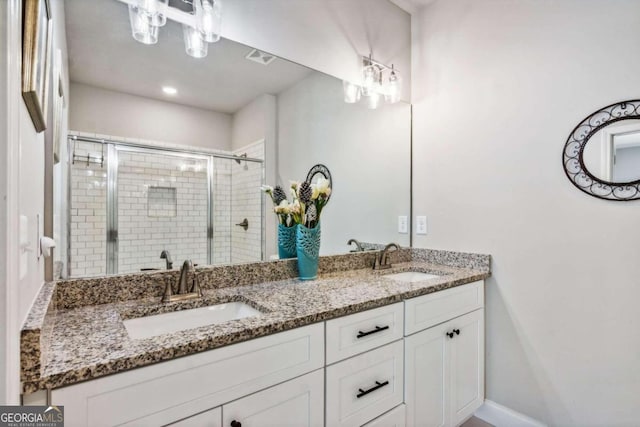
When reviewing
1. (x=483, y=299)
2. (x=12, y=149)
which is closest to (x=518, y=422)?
(x=483, y=299)

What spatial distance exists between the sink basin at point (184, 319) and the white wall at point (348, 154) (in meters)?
0.69

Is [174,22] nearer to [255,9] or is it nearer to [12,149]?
[255,9]

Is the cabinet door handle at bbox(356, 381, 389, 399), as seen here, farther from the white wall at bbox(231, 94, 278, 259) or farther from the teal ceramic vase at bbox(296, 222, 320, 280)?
the white wall at bbox(231, 94, 278, 259)

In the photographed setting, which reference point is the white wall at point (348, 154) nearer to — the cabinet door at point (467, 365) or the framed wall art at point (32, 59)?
the cabinet door at point (467, 365)

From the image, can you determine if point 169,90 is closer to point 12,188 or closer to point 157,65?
point 157,65

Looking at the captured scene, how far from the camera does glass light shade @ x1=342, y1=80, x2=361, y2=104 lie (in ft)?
6.63

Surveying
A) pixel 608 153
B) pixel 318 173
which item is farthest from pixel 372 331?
pixel 608 153

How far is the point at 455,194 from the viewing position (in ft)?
6.82

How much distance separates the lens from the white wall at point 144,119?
1.21 meters

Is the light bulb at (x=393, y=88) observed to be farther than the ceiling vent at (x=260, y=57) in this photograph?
Yes

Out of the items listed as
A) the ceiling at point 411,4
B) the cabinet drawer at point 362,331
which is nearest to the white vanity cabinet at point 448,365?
the cabinet drawer at point 362,331

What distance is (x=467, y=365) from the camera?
178 centimetres

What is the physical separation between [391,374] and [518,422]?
99cm

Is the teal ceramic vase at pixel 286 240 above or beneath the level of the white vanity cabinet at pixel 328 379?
above
